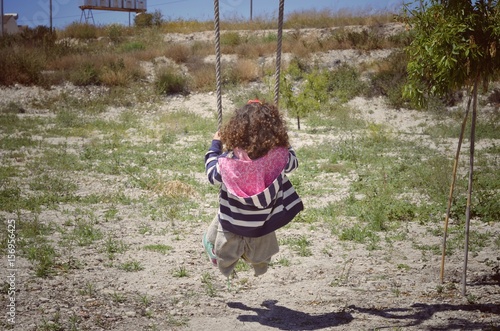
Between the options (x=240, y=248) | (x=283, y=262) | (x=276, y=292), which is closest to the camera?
(x=240, y=248)

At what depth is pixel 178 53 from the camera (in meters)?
25.8

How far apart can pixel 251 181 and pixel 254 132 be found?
38cm

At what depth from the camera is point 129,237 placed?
22.5 ft

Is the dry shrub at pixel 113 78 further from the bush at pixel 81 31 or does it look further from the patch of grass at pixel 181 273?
the patch of grass at pixel 181 273

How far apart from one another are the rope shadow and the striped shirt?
1.26 metres

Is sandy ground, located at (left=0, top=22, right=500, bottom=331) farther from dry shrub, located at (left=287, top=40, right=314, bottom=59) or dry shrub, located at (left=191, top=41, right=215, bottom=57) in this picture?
dry shrub, located at (left=191, top=41, right=215, bottom=57)

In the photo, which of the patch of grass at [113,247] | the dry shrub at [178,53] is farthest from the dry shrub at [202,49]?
the patch of grass at [113,247]

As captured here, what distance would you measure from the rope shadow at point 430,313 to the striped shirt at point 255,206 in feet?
4.13

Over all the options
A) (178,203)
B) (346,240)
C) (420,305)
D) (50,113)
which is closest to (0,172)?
(178,203)

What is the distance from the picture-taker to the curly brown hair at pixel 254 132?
4.01 meters

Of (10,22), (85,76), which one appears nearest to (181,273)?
(85,76)

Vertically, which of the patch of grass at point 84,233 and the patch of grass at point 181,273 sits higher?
the patch of grass at point 84,233

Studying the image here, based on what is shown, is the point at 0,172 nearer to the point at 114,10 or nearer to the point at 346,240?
the point at 346,240

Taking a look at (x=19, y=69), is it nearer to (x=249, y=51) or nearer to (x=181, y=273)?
(x=249, y=51)
